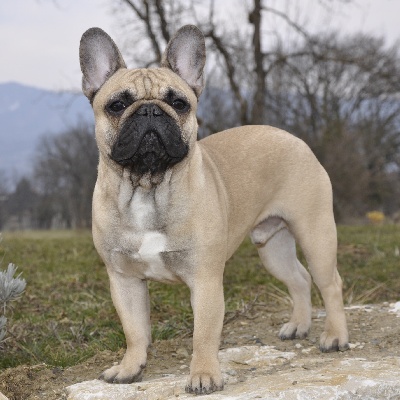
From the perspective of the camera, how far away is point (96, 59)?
339cm

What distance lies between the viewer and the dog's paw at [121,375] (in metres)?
3.25

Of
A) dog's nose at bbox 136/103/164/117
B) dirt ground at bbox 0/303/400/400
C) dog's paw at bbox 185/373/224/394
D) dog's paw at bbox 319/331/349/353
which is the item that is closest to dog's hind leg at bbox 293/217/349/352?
dog's paw at bbox 319/331/349/353

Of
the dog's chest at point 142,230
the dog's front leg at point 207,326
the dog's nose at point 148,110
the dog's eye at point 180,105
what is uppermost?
the dog's eye at point 180,105

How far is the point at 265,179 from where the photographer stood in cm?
393

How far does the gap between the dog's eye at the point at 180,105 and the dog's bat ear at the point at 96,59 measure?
52 centimetres

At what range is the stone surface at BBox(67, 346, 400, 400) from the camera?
108 inches

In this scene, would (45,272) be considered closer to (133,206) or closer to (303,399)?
(133,206)

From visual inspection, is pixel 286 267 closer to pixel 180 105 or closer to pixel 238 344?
pixel 238 344

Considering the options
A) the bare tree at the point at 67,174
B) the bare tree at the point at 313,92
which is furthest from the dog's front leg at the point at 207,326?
the bare tree at the point at 67,174

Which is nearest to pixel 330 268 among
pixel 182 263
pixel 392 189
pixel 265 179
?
pixel 265 179

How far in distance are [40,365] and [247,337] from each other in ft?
4.46

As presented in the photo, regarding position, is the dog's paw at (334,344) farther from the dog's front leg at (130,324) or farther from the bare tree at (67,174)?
the bare tree at (67,174)

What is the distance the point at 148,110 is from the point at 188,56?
0.68 meters

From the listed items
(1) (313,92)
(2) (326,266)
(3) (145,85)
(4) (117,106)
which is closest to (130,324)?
(4) (117,106)
